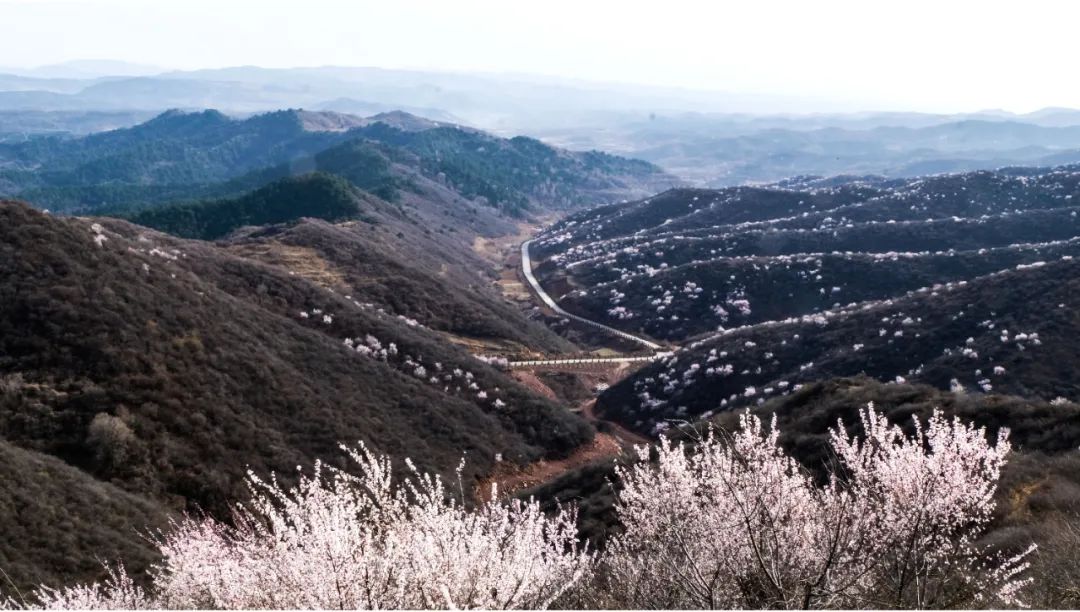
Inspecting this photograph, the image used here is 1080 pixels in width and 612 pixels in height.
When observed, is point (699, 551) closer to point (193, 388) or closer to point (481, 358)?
point (193, 388)

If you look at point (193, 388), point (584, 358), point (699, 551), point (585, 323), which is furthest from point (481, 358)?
point (699, 551)

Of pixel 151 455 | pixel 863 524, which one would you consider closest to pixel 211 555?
pixel 863 524

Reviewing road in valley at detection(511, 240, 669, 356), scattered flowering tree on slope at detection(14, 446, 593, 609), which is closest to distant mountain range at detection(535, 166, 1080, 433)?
road in valley at detection(511, 240, 669, 356)

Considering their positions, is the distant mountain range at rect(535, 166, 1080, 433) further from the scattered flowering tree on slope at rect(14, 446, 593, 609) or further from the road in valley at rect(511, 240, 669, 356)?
the scattered flowering tree on slope at rect(14, 446, 593, 609)

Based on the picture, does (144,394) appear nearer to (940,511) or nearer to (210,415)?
(210,415)

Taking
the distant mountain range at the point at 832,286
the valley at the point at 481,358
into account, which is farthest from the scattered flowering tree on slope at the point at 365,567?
the distant mountain range at the point at 832,286

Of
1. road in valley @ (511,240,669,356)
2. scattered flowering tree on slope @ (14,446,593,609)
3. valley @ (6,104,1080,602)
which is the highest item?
scattered flowering tree on slope @ (14,446,593,609)

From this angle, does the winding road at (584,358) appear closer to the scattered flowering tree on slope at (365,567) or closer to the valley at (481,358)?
the valley at (481,358)

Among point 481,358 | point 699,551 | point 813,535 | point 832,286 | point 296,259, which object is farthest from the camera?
point 832,286
